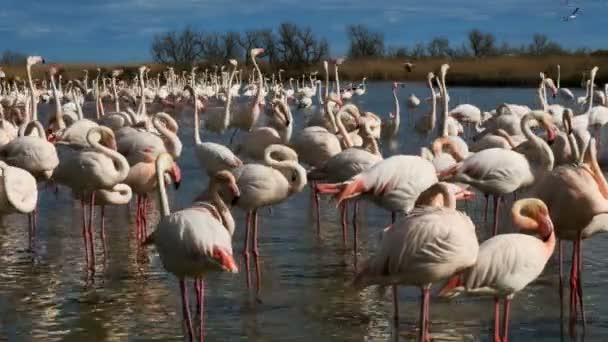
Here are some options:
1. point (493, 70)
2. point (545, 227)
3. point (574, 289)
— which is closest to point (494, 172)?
point (574, 289)

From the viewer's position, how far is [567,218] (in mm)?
6559

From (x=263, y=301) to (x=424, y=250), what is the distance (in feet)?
7.54

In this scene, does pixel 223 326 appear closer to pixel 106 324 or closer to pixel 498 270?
pixel 106 324

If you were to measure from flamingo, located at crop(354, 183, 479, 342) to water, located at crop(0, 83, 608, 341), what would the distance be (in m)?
0.94

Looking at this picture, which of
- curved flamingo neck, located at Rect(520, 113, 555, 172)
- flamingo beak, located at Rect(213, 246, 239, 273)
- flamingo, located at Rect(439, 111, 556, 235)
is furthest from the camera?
curved flamingo neck, located at Rect(520, 113, 555, 172)

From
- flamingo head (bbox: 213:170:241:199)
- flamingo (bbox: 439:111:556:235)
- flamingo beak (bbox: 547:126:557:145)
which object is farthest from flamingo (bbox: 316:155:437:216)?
flamingo beak (bbox: 547:126:557:145)

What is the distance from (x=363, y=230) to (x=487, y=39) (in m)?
71.4

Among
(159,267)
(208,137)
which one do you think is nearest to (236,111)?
(208,137)

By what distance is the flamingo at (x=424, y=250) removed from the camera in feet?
17.6

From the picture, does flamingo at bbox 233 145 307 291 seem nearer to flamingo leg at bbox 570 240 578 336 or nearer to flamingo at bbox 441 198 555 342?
flamingo leg at bbox 570 240 578 336

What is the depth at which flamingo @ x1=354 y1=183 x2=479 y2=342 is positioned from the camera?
17.6ft

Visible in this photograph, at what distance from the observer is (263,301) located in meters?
7.41

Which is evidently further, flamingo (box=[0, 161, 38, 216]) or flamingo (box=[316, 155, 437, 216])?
flamingo (box=[0, 161, 38, 216])

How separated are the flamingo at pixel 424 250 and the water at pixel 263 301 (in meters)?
0.94
